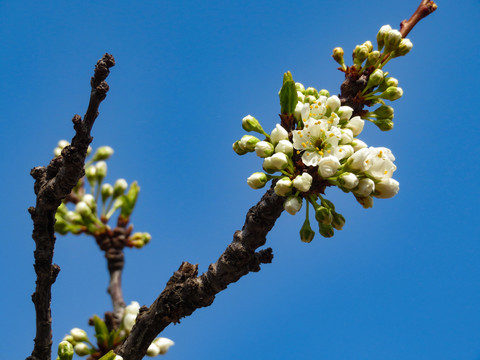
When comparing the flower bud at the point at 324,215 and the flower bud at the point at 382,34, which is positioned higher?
the flower bud at the point at 382,34

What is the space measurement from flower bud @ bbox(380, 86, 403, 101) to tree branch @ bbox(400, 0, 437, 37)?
0.32 metres

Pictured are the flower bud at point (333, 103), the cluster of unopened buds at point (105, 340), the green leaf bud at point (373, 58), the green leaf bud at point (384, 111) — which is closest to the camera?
the flower bud at point (333, 103)

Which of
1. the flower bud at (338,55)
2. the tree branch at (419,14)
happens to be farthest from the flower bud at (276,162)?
the tree branch at (419,14)

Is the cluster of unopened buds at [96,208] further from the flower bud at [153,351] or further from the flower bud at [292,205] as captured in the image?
the flower bud at [292,205]

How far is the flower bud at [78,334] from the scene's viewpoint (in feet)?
13.1

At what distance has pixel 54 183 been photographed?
2.58m

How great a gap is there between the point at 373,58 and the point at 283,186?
38.5 inches

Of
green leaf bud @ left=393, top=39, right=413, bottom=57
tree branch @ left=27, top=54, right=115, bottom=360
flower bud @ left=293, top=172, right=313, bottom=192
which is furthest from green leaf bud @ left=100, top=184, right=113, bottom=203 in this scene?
green leaf bud @ left=393, top=39, right=413, bottom=57

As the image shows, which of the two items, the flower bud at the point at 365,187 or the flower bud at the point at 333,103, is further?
the flower bud at the point at 333,103

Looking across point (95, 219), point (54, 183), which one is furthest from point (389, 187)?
point (95, 219)

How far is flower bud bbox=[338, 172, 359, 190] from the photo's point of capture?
236cm

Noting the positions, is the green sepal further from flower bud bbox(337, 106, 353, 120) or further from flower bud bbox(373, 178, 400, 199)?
flower bud bbox(373, 178, 400, 199)

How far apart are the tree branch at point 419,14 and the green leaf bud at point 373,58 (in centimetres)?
21

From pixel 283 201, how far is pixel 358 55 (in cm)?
97
